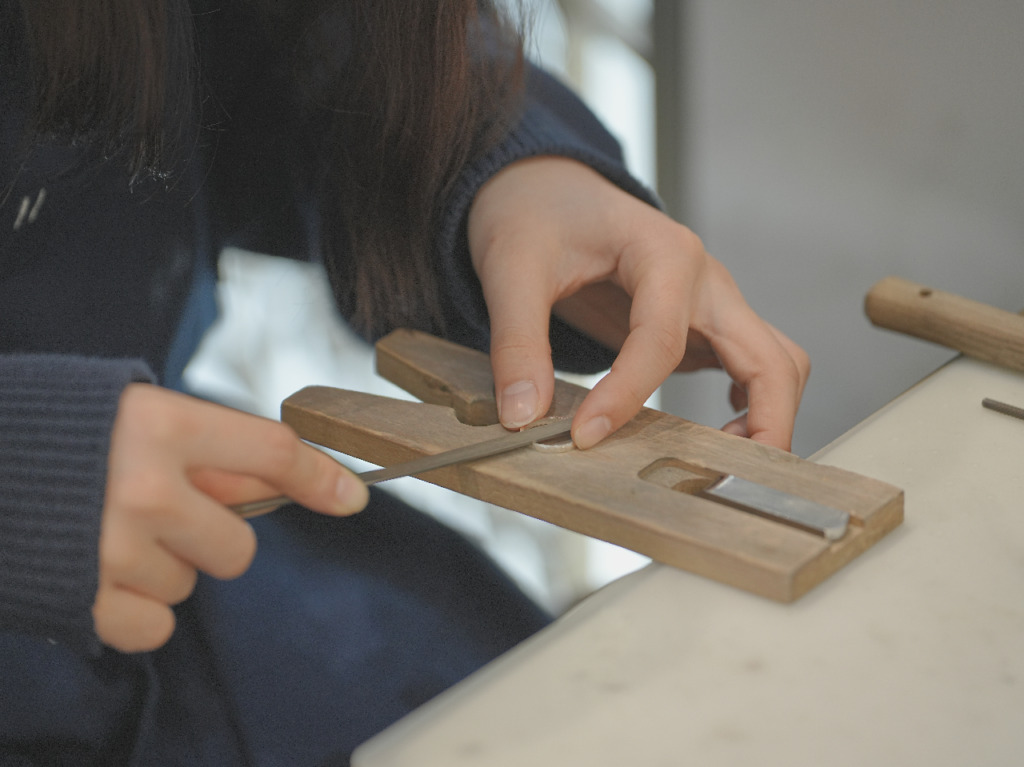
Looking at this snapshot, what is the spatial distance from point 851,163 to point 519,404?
69cm

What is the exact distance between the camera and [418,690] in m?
0.58

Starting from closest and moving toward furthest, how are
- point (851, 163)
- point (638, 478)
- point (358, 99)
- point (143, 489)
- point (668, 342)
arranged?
point (143, 489) → point (638, 478) → point (668, 342) → point (358, 99) → point (851, 163)

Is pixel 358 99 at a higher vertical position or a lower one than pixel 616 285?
higher

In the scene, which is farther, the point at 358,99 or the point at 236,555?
the point at 358,99

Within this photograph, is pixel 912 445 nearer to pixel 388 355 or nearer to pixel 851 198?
pixel 388 355

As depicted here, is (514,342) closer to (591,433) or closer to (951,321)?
(591,433)

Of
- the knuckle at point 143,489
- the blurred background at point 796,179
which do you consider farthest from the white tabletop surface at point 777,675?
the blurred background at point 796,179

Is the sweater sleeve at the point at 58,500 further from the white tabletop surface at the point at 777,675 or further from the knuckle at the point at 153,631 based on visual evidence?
the white tabletop surface at the point at 777,675

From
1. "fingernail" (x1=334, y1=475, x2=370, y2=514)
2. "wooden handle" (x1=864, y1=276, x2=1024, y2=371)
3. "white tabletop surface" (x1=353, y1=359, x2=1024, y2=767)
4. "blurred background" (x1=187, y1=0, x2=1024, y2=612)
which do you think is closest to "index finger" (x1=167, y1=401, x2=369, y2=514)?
"fingernail" (x1=334, y1=475, x2=370, y2=514)

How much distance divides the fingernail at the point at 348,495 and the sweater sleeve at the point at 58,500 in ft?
0.31

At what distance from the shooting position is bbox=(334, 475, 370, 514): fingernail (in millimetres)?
403

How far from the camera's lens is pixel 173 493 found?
14.3 inches

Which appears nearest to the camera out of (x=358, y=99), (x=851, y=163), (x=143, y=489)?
(x=143, y=489)

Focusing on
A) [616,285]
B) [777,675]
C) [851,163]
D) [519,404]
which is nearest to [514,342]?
[519,404]
